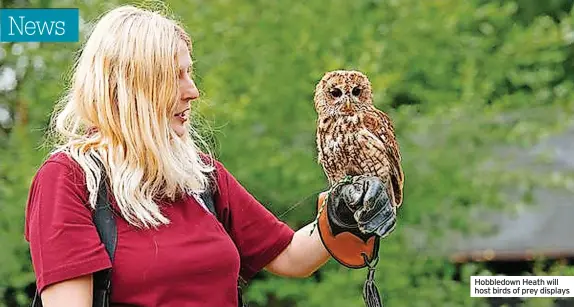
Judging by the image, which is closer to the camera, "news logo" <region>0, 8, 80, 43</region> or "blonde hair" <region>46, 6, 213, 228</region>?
"blonde hair" <region>46, 6, 213, 228</region>

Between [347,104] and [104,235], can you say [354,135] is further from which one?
[104,235]

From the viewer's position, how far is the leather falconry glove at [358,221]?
1.84 meters

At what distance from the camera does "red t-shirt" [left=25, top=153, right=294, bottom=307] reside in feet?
5.29

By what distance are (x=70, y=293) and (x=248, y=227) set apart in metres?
0.45

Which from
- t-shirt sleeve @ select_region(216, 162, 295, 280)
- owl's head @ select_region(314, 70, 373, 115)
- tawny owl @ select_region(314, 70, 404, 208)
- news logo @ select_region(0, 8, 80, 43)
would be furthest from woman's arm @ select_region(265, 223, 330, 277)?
news logo @ select_region(0, 8, 80, 43)

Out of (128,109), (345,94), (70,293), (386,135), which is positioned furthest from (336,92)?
(70,293)

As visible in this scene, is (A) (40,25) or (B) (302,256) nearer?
(B) (302,256)

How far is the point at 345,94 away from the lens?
1.94 meters

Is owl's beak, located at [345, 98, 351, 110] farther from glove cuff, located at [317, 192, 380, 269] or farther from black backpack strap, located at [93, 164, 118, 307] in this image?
black backpack strap, located at [93, 164, 118, 307]

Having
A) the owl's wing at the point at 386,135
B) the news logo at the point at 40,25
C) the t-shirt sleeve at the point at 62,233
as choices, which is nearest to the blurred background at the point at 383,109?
the news logo at the point at 40,25

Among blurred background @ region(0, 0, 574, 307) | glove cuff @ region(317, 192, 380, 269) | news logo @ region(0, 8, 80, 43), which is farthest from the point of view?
news logo @ region(0, 8, 80, 43)

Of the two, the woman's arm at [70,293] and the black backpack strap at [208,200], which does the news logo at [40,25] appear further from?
the woman's arm at [70,293]

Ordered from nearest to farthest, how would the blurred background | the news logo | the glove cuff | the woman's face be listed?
1. the woman's face
2. the glove cuff
3. the blurred background
4. the news logo

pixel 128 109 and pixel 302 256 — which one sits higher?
pixel 128 109
